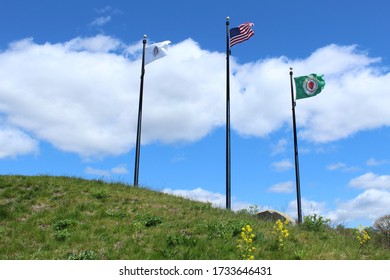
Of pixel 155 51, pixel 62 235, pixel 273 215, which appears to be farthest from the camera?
pixel 155 51

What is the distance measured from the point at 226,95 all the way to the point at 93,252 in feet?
43.3

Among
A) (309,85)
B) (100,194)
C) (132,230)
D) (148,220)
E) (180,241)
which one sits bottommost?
(180,241)

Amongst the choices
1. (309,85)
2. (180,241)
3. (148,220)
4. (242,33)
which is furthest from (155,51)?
(180,241)

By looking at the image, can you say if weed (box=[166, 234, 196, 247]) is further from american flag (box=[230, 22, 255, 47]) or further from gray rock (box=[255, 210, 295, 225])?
american flag (box=[230, 22, 255, 47])

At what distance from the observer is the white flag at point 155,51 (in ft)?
85.1

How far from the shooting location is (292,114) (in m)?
26.9

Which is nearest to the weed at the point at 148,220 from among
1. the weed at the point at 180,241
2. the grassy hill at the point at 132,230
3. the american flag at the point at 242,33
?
the grassy hill at the point at 132,230

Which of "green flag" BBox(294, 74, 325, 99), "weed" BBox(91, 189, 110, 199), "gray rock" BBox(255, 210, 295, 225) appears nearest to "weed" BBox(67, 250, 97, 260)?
"weed" BBox(91, 189, 110, 199)

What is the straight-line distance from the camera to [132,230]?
14836 mm

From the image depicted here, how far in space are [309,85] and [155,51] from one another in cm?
966

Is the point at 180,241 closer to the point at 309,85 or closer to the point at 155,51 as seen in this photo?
the point at 155,51

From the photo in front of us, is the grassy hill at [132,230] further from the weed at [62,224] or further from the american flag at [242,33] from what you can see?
the american flag at [242,33]
